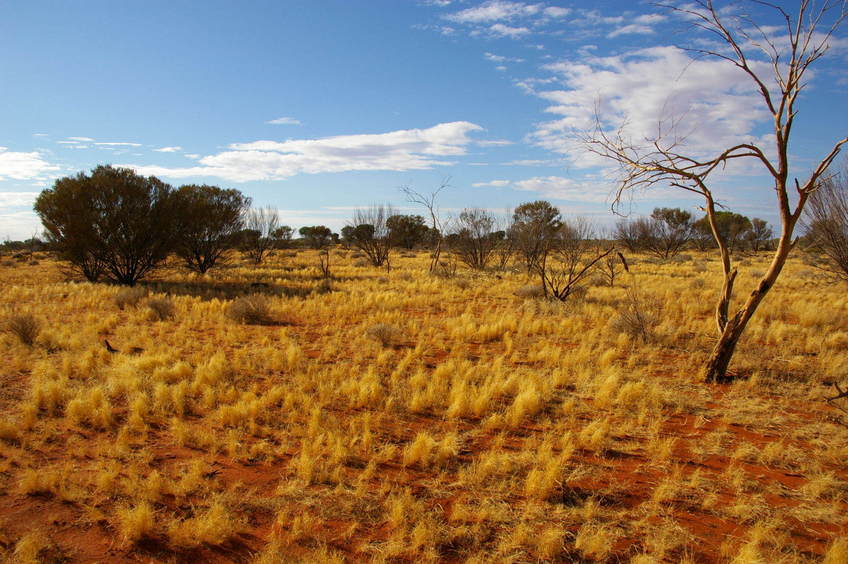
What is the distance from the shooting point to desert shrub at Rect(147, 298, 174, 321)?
37.3 feet

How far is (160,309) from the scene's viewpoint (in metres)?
11.6

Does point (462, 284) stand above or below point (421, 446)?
above

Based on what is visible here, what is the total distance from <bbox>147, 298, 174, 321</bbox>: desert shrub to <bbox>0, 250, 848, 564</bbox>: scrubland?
3.98ft

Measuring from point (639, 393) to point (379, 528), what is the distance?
437cm

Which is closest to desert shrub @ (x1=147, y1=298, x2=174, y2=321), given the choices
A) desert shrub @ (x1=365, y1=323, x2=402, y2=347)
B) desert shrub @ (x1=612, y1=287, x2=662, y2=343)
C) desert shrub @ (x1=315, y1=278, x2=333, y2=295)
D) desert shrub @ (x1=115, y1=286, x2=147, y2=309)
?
desert shrub @ (x1=115, y1=286, x2=147, y2=309)

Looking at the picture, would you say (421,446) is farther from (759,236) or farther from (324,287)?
(759,236)

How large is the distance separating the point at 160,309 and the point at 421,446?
32.6ft

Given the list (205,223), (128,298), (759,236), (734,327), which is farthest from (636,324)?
(759,236)

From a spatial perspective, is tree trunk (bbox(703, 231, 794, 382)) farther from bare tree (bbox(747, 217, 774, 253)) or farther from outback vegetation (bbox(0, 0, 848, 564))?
bare tree (bbox(747, 217, 774, 253))

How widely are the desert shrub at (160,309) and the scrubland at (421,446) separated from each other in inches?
47.8

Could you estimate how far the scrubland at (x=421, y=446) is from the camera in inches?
136

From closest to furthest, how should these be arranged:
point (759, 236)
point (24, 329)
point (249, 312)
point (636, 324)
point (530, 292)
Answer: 1. point (24, 329)
2. point (636, 324)
3. point (249, 312)
4. point (530, 292)
5. point (759, 236)

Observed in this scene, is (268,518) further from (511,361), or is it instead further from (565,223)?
(565,223)

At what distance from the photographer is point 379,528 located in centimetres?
359
